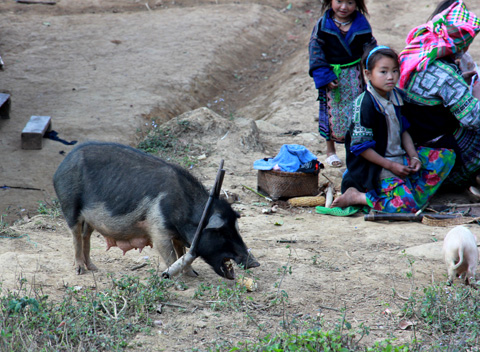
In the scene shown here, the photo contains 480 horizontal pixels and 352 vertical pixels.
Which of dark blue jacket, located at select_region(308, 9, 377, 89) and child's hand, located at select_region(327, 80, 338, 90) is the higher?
dark blue jacket, located at select_region(308, 9, 377, 89)

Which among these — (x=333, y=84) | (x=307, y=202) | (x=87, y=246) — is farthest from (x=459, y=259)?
(x=333, y=84)

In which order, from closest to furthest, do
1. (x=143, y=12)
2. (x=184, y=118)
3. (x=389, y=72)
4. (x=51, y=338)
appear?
1. (x=51, y=338)
2. (x=389, y=72)
3. (x=184, y=118)
4. (x=143, y=12)

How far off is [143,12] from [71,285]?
1270 centimetres

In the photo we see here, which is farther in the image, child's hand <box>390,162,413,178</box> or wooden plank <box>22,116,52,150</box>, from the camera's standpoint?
wooden plank <box>22,116,52,150</box>

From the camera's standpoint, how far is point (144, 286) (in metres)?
3.71

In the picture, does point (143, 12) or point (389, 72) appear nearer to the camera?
point (389, 72)

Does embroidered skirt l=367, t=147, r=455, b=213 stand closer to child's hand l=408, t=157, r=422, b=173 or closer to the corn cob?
child's hand l=408, t=157, r=422, b=173

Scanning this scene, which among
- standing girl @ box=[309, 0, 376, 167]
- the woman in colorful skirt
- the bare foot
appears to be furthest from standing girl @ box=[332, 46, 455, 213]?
standing girl @ box=[309, 0, 376, 167]

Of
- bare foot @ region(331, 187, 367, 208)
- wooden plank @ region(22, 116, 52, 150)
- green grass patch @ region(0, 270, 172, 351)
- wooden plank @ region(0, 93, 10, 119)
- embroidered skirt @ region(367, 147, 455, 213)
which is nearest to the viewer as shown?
green grass patch @ region(0, 270, 172, 351)

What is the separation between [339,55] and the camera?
6473 millimetres

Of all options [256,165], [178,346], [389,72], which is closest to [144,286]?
[178,346]

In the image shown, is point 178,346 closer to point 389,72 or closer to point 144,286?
point 144,286

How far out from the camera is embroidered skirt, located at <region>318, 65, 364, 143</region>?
650cm

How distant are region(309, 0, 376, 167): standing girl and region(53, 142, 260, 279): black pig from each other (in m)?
3.03
